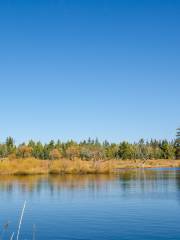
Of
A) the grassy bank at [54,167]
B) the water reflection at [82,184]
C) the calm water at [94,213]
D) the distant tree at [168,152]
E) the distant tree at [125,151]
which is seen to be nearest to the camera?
the calm water at [94,213]

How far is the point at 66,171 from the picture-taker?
70.5m

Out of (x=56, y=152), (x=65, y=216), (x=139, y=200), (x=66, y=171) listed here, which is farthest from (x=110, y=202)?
(x=56, y=152)

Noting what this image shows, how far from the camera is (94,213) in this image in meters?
26.5

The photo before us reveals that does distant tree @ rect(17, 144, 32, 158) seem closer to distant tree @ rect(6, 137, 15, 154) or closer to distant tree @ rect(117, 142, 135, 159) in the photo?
distant tree @ rect(6, 137, 15, 154)

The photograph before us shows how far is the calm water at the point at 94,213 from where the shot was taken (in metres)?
20.2

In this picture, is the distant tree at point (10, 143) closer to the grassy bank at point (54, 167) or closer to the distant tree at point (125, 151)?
the distant tree at point (125, 151)

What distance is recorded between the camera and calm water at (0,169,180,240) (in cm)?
2025

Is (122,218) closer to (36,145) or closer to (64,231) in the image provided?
(64,231)

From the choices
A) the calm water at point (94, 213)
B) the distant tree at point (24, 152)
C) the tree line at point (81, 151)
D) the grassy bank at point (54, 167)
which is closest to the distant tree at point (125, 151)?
the tree line at point (81, 151)

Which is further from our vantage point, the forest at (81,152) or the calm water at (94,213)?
the forest at (81,152)

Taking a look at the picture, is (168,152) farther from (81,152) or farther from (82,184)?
(82,184)

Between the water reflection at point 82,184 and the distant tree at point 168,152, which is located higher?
the distant tree at point 168,152

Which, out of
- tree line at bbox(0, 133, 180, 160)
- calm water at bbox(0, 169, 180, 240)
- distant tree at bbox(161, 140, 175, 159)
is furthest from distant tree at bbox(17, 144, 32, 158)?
calm water at bbox(0, 169, 180, 240)

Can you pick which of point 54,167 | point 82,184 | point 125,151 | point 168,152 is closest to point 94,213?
point 82,184
